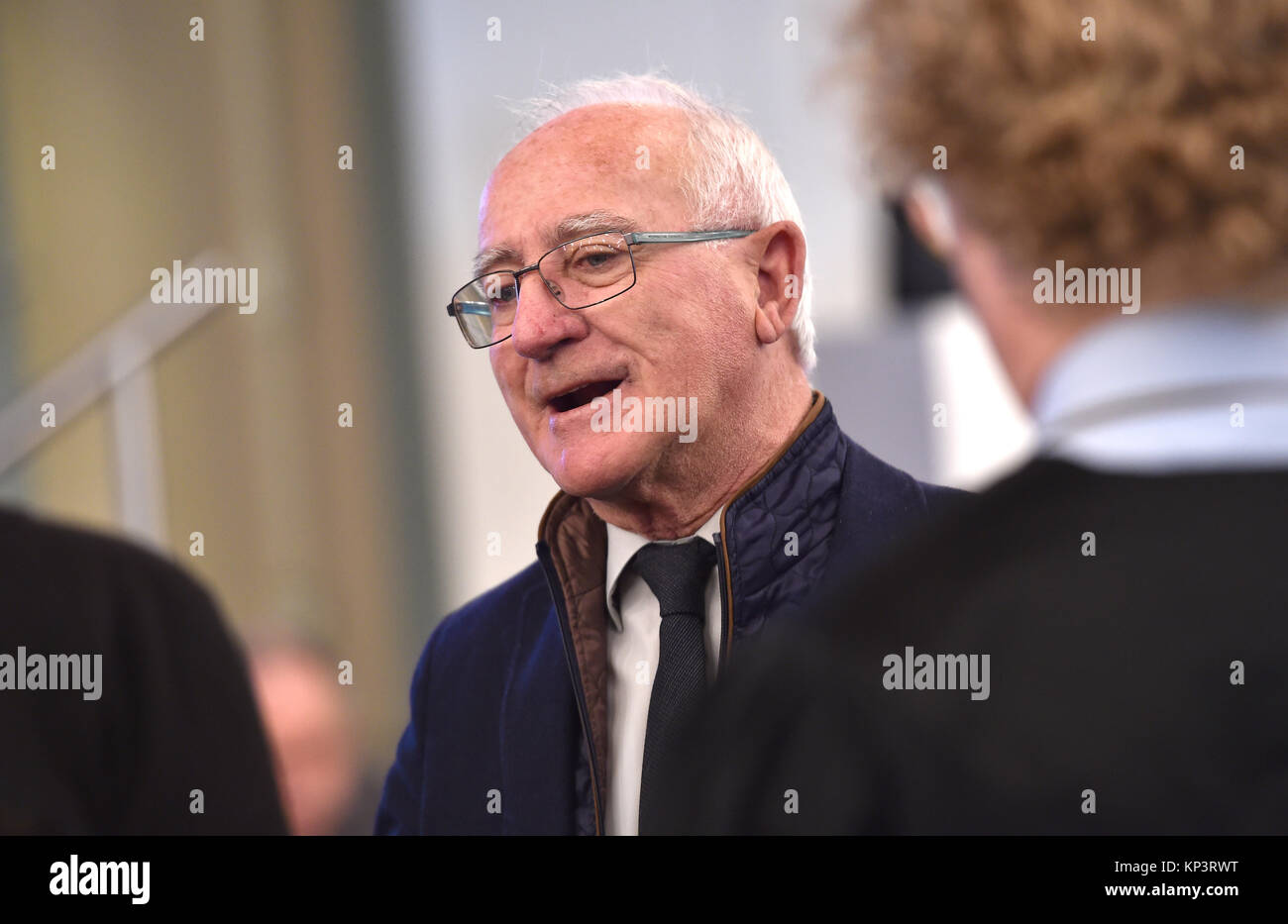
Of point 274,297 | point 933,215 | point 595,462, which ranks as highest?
point 274,297

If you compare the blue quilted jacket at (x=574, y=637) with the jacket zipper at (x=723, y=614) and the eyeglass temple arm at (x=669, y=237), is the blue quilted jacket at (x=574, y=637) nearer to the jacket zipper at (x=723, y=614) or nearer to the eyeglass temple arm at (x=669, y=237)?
the jacket zipper at (x=723, y=614)

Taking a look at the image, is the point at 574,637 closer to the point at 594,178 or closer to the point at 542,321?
the point at 542,321

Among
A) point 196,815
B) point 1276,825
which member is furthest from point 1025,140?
point 196,815

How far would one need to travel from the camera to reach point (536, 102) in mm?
1341

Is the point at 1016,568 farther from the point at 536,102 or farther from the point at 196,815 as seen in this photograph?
the point at 196,815

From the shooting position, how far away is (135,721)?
1359 millimetres

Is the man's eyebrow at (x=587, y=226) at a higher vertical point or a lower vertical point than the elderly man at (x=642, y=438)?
higher

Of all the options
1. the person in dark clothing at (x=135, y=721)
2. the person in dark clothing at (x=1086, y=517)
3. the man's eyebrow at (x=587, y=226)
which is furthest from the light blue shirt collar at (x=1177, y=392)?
the person in dark clothing at (x=135, y=721)

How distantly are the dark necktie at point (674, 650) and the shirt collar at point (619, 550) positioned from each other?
16 mm

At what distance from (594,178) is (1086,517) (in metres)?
0.65

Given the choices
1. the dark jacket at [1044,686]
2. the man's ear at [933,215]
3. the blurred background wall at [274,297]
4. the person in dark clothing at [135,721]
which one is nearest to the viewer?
the dark jacket at [1044,686]

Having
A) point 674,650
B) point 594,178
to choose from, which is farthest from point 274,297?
point 674,650

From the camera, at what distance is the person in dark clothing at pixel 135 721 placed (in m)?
1.33

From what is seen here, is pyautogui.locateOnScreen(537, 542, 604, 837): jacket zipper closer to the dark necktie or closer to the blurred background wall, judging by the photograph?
the dark necktie
